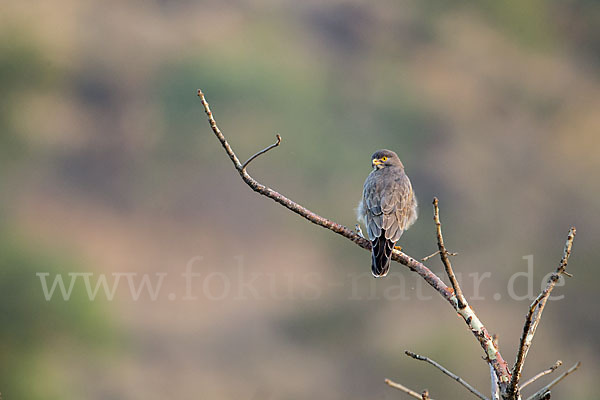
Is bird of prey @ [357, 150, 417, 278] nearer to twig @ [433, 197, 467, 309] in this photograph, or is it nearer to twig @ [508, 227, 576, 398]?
twig @ [433, 197, 467, 309]

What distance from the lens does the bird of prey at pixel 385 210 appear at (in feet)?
16.0

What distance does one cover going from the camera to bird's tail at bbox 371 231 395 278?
187 inches

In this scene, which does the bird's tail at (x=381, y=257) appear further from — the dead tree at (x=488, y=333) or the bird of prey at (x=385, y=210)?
the dead tree at (x=488, y=333)

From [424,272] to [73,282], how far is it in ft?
46.1

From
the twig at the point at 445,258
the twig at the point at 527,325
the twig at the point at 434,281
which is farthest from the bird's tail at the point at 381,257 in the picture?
the twig at the point at 527,325

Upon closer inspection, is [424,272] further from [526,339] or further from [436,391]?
[436,391]

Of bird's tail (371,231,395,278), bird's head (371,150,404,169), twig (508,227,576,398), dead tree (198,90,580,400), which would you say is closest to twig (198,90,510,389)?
dead tree (198,90,580,400)

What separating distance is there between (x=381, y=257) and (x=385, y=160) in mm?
2002

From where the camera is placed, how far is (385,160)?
6.59 m

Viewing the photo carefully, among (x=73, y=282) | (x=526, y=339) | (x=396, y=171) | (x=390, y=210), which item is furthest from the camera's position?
(x=73, y=282)

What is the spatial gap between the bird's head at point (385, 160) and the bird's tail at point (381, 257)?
1729 mm

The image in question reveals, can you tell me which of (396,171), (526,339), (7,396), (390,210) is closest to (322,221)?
(526,339)

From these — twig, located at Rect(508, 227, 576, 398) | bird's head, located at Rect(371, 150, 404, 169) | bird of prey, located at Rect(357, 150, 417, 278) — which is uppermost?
bird's head, located at Rect(371, 150, 404, 169)

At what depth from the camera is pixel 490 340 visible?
270cm
